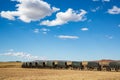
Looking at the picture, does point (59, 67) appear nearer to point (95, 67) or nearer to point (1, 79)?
point (95, 67)

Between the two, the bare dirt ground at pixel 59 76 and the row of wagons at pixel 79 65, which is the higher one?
the row of wagons at pixel 79 65

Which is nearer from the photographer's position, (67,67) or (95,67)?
(95,67)

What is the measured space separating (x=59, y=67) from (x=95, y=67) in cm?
1139

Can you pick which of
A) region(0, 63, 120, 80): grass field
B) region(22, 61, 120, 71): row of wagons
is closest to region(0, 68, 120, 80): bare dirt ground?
region(0, 63, 120, 80): grass field

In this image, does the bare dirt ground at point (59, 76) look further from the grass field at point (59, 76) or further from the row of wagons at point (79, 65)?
the row of wagons at point (79, 65)

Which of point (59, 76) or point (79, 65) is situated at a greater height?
point (79, 65)

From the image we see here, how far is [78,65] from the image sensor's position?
6344 cm

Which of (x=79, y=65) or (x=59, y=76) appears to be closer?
(x=59, y=76)

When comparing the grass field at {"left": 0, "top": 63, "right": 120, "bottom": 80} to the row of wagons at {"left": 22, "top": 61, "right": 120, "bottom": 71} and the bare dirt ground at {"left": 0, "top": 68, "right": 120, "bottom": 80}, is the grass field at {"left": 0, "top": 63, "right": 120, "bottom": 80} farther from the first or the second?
the row of wagons at {"left": 22, "top": 61, "right": 120, "bottom": 71}

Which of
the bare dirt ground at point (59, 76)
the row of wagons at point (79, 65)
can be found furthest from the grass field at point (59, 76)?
the row of wagons at point (79, 65)

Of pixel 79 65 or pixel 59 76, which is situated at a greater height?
pixel 79 65

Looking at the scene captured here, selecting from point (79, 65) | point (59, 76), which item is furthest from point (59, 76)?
point (79, 65)

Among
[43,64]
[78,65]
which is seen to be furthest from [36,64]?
[78,65]

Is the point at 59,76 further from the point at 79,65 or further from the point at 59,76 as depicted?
the point at 79,65
